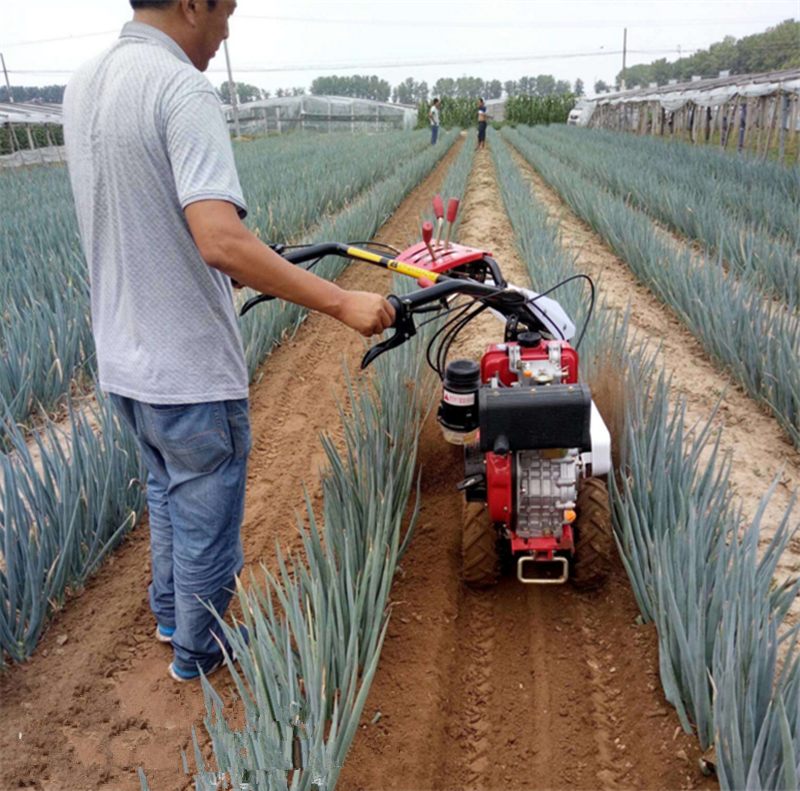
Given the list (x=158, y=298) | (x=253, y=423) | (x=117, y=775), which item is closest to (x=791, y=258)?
(x=253, y=423)

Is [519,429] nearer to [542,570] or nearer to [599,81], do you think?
[542,570]

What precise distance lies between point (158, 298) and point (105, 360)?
0.22 m

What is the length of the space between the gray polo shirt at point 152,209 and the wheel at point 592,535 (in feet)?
3.10

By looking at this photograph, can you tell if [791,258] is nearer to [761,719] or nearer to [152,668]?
[761,719]

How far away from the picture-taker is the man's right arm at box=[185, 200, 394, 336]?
1.19 meters

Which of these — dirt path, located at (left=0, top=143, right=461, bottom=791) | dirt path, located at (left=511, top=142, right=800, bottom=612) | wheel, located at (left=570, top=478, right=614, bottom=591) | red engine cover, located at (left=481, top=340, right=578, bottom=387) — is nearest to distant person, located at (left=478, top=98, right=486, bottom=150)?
dirt path, located at (left=511, top=142, right=800, bottom=612)

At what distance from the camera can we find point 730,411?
2996 mm

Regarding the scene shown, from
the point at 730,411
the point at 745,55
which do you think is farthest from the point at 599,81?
the point at 730,411

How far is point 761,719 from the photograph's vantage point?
1.28 m

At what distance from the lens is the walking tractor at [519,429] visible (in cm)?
161

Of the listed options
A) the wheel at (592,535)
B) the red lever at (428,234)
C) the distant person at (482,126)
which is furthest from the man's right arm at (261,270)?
the distant person at (482,126)

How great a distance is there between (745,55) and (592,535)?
78.6 metres

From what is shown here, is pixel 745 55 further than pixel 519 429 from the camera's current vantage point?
Yes

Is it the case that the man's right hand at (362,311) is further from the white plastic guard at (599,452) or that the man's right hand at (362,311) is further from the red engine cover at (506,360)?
the white plastic guard at (599,452)
